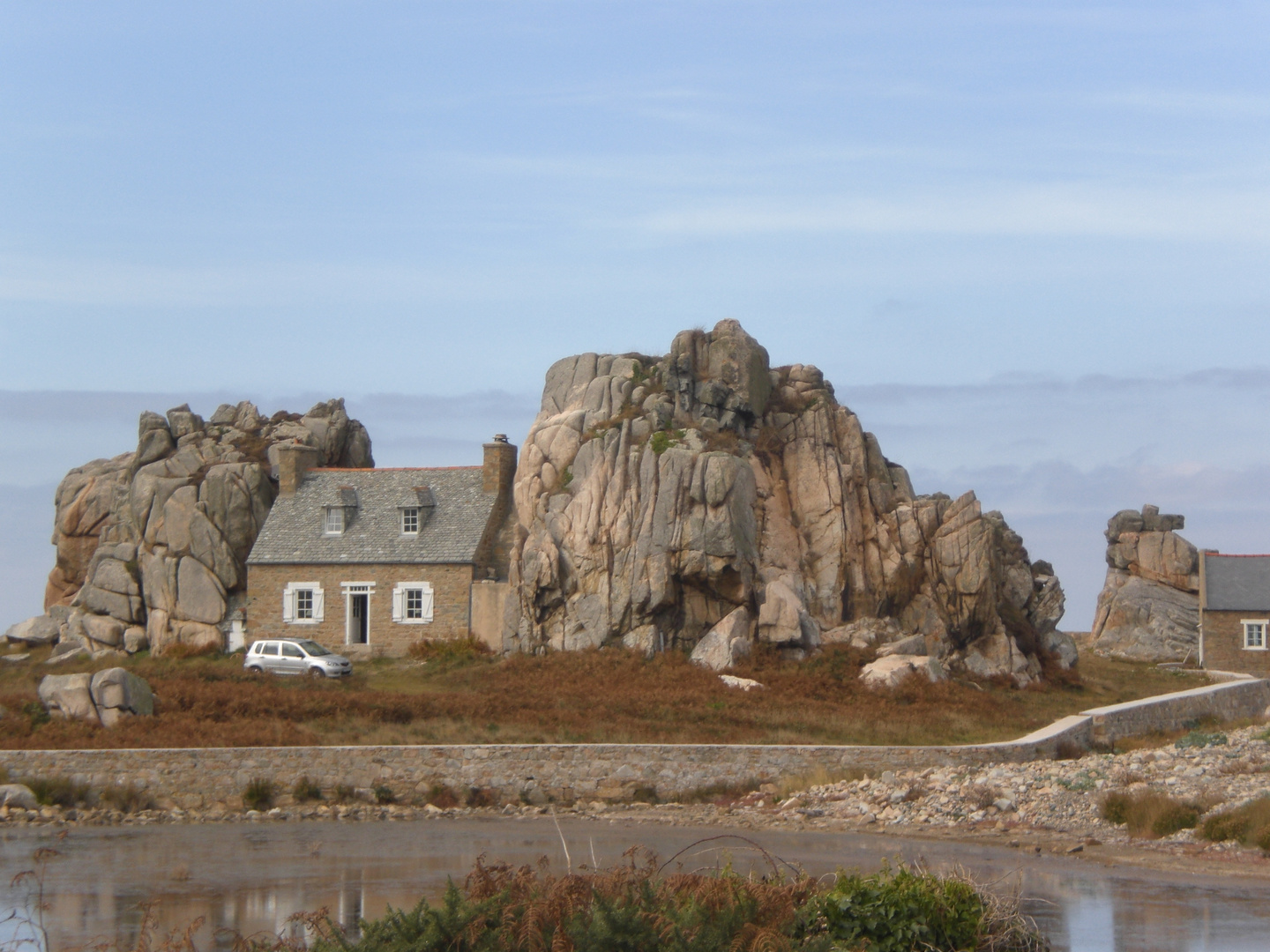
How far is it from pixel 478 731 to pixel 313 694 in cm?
553

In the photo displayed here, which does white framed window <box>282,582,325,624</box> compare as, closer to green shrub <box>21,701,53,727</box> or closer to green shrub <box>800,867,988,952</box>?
green shrub <box>21,701,53,727</box>

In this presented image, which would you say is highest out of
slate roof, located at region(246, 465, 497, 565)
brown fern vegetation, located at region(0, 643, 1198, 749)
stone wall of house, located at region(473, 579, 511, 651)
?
slate roof, located at region(246, 465, 497, 565)

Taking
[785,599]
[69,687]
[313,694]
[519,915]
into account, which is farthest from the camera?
[785,599]

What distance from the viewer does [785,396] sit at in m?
47.4

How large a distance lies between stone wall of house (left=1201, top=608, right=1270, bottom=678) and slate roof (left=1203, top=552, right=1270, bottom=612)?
34cm

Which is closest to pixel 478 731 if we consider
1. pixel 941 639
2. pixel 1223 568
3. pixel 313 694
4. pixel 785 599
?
pixel 313 694

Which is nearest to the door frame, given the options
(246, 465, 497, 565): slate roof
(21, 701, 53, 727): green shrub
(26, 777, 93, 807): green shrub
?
(246, 465, 497, 565): slate roof

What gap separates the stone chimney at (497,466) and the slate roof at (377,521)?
1.27 feet

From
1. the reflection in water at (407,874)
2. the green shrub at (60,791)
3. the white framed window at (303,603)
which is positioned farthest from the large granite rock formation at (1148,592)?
the green shrub at (60,791)

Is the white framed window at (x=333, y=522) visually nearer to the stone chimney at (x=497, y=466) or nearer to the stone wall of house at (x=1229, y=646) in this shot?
the stone chimney at (x=497, y=466)


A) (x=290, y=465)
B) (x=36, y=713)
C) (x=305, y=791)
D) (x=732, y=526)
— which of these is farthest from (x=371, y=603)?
(x=305, y=791)

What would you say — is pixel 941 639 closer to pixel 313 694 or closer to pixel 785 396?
pixel 785 396

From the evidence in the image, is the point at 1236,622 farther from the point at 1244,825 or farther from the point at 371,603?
the point at 1244,825

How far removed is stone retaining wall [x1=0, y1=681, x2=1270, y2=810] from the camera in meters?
28.5
